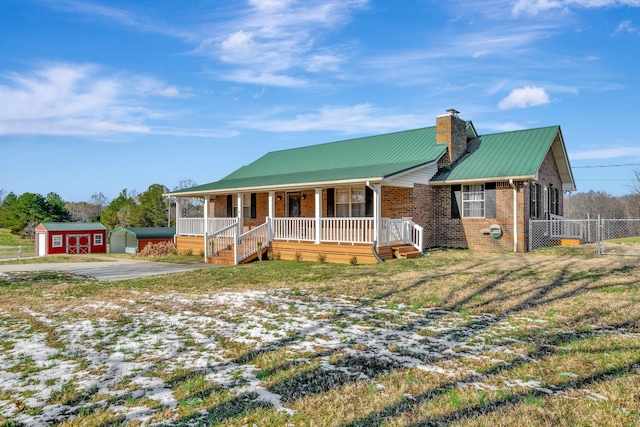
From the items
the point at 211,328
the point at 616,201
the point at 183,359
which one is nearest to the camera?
the point at 183,359

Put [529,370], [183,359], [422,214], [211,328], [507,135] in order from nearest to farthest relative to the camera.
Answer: [529,370] < [183,359] < [211,328] < [422,214] < [507,135]

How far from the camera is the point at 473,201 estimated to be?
58.4 feet

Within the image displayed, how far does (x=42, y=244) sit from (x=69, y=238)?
2045mm

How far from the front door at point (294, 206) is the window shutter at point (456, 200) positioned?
6.65 metres

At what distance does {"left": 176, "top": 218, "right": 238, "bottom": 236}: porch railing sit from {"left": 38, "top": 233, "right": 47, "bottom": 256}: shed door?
2103cm

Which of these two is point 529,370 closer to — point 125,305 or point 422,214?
point 125,305

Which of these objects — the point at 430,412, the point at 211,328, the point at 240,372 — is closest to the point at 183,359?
the point at 240,372

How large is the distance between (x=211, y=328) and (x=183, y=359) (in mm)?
1426

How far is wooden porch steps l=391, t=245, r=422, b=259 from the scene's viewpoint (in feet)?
50.4

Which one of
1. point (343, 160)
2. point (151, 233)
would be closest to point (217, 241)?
point (343, 160)

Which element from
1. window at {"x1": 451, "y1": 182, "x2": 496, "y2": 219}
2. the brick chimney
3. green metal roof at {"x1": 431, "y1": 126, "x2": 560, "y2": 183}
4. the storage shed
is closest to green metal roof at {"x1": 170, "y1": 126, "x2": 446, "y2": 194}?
the brick chimney

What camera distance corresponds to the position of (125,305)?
8852mm

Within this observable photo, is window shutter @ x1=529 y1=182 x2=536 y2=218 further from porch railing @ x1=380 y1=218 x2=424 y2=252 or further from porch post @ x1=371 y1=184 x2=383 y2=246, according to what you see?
porch post @ x1=371 y1=184 x2=383 y2=246

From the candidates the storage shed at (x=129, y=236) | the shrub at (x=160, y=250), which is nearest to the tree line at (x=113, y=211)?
the storage shed at (x=129, y=236)
